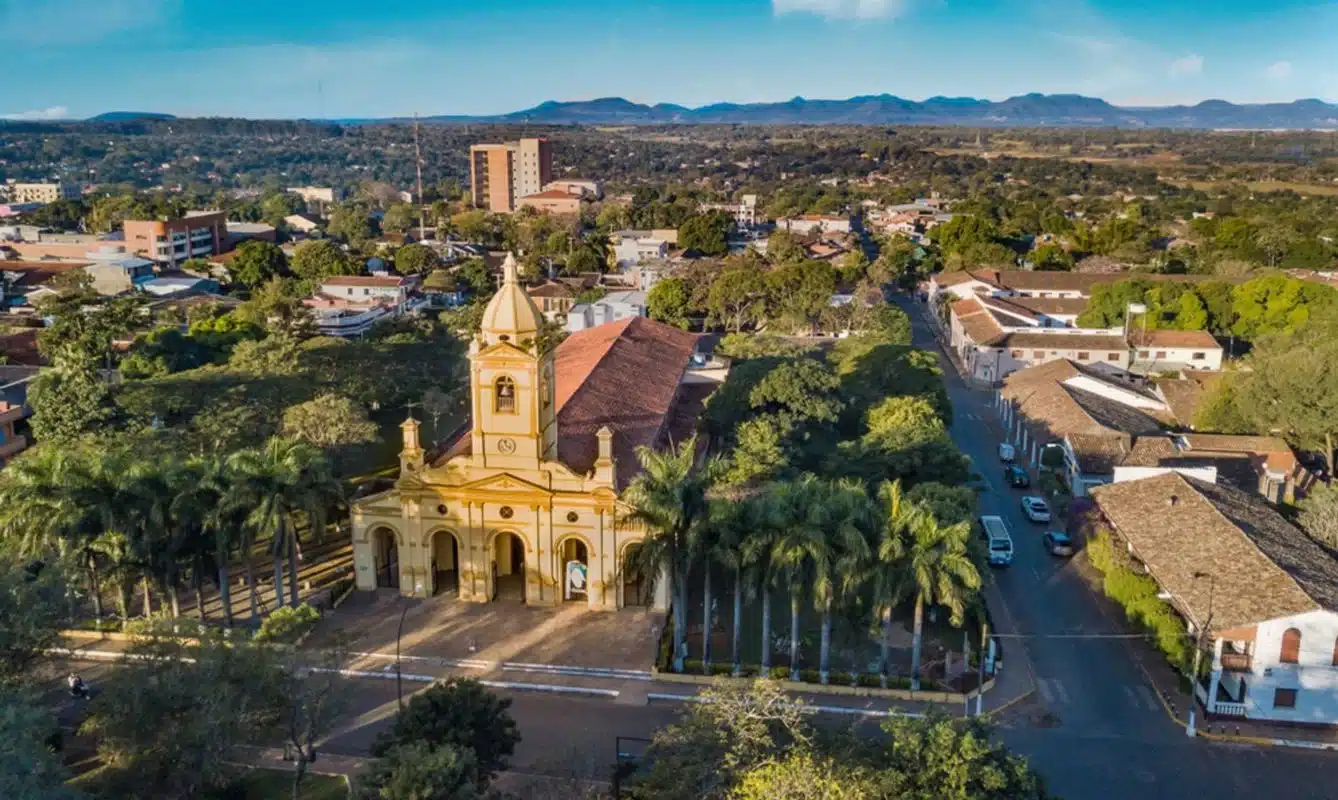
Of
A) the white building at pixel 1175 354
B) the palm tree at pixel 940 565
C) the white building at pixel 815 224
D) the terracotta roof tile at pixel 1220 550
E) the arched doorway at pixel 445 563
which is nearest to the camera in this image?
the palm tree at pixel 940 565

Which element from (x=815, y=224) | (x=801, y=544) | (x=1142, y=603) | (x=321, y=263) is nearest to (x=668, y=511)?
(x=801, y=544)

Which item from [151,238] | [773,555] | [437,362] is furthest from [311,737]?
[151,238]

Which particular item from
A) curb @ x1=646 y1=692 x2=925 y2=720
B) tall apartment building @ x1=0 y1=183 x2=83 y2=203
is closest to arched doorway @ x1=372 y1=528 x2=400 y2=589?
curb @ x1=646 y1=692 x2=925 y2=720

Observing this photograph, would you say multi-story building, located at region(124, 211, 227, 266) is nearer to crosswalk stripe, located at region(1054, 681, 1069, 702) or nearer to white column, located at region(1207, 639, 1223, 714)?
crosswalk stripe, located at region(1054, 681, 1069, 702)

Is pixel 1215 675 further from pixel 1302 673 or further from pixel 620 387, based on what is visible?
pixel 620 387

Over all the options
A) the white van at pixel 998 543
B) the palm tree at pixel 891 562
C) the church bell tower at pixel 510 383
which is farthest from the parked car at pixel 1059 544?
the church bell tower at pixel 510 383

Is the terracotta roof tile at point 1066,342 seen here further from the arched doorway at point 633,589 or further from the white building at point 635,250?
the white building at point 635,250

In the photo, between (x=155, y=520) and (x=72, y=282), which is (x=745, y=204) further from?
(x=155, y=520)
